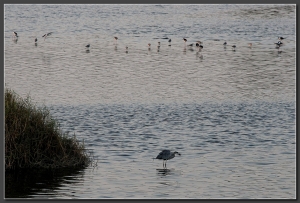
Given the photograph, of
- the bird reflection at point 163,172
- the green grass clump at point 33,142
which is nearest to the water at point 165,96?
the bird reflection at point 163,172

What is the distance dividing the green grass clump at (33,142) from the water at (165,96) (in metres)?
0.63

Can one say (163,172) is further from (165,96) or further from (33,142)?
(165,96)

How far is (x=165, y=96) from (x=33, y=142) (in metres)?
15.0

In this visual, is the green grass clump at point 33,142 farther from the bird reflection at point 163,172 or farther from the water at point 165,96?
the bird reflection at point 163,172

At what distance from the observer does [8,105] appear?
64.0 feet

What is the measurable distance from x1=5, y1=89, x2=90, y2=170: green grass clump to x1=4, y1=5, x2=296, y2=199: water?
628 millimetres

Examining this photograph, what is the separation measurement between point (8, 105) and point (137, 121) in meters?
9.17

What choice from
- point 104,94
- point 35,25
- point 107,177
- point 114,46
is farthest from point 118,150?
point 35,25

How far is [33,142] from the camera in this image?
19344mm

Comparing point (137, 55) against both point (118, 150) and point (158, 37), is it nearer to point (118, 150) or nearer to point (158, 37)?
point (158, 37)

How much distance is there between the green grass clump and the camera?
62.5 feet

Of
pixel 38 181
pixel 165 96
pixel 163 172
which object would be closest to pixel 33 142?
pixel 38 181

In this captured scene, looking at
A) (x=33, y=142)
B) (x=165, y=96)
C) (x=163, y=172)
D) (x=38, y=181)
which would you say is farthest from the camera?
(x=165, y=96)

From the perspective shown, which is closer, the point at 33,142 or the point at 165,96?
the point at 33,142
